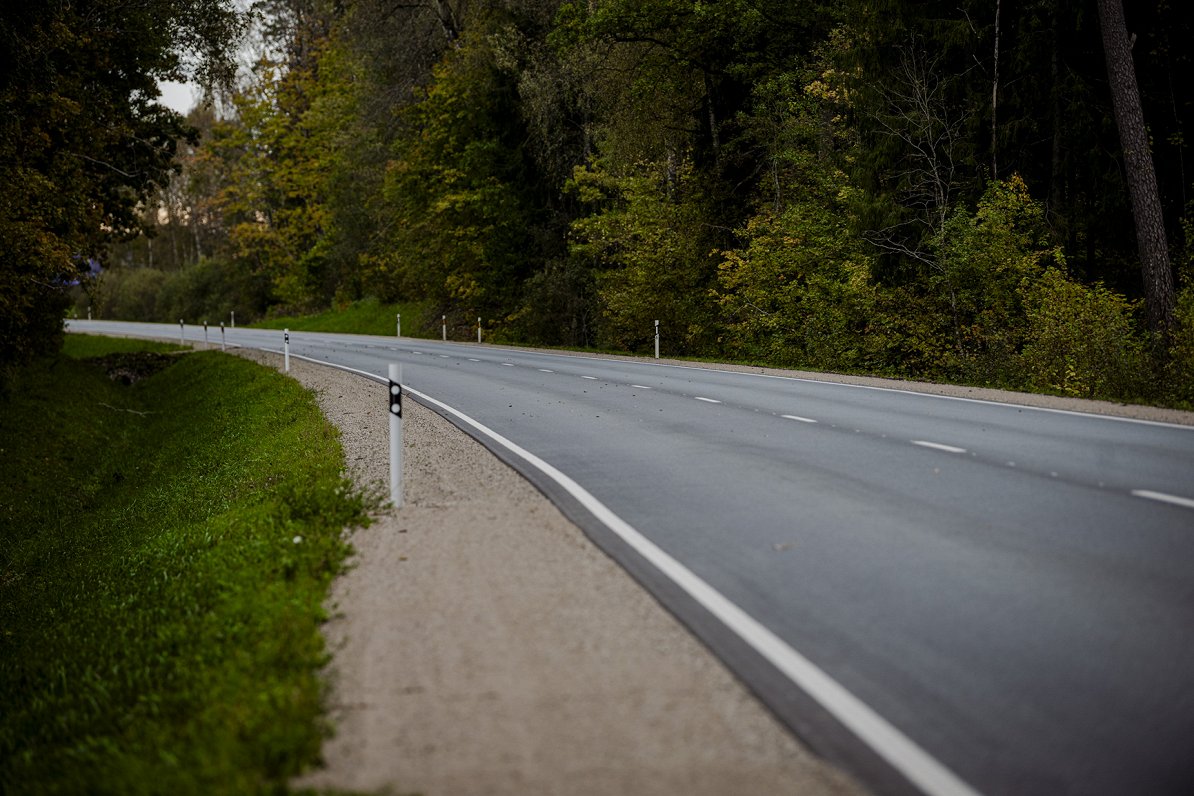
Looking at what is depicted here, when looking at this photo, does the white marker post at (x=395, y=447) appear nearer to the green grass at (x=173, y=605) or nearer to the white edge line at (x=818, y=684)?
the green grass at (x=173, y=605)

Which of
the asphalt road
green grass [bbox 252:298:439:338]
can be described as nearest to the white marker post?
the asphalt road

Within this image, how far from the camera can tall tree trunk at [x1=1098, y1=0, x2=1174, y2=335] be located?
682 inches

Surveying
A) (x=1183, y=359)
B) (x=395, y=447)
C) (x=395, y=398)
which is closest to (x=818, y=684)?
(x=395, y=447)

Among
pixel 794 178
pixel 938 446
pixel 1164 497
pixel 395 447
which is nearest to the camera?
pixel 1164 497

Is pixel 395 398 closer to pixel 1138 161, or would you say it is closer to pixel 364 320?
pixel 1138 161

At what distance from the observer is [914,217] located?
2108 centimetres

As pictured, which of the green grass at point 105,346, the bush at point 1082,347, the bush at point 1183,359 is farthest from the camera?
the green grass at point 105,346

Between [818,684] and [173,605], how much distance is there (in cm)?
499

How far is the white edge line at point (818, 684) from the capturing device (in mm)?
3307

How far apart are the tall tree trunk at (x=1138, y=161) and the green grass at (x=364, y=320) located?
30086 millimetres

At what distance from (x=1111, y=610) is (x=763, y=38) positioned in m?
25.2

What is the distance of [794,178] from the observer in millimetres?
25781

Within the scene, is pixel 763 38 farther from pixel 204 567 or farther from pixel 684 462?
pixel 204 567

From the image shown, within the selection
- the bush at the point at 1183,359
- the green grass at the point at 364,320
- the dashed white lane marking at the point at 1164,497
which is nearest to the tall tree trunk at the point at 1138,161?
the bush at the point at 1183,359
